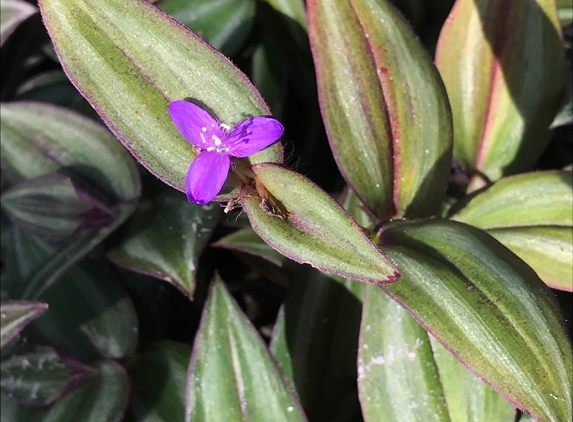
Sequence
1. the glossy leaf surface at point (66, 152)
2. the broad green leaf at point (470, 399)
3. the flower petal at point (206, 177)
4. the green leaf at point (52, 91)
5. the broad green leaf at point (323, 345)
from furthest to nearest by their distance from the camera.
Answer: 1. the green leaf at point (52, 91)
2. the glossy leaf surface at point (66, 152)
3. the broad green leaf at point (323, 345)
4. the broad green leaf at point (470, 399)
5. the flower petal at point (206, 177)

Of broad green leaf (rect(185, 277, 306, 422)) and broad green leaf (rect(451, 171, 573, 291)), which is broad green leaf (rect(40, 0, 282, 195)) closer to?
broad green leaf (rect(185, 277, 306, 422))

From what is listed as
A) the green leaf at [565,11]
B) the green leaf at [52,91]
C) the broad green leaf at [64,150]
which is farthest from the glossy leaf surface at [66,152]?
the green leaf at [565,11]

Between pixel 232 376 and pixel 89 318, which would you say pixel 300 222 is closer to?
pixel 232 376

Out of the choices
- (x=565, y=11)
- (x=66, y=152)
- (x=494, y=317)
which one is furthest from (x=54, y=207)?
(x=565, y=11)

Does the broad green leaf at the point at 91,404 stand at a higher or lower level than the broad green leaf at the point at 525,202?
lower

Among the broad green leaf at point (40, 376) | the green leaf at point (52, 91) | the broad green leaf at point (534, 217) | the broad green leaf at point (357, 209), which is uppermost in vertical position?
the green leaf at point (52, 91)

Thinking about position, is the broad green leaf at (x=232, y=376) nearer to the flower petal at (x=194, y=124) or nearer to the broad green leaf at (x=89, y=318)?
the broad green leaf at (x=89, y=318)
